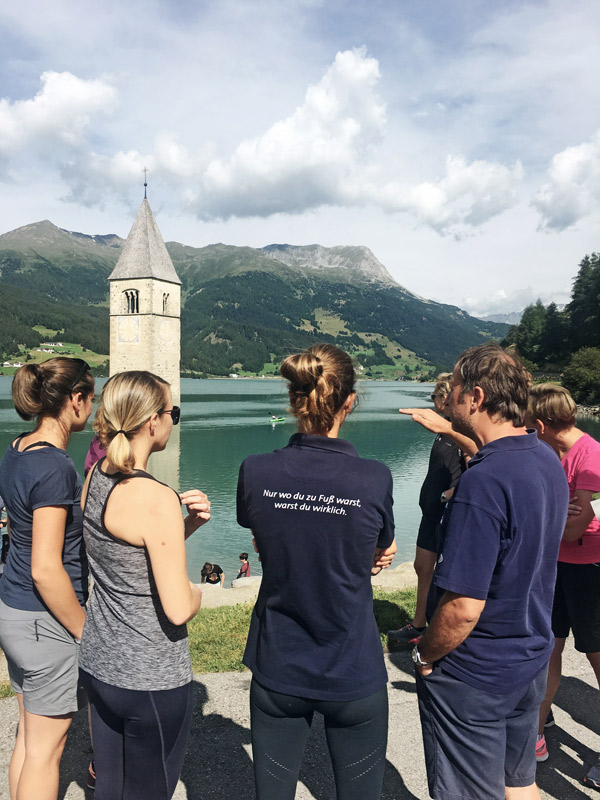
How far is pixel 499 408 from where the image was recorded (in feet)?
7.02

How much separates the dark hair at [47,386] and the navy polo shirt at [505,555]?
1762mm

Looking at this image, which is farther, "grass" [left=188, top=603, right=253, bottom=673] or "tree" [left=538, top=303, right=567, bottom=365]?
"tree" [left=538, top=303, right=567, bottom=365]

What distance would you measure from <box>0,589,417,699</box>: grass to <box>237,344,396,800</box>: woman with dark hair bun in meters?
2.26

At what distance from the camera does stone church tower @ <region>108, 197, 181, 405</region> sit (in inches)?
1933

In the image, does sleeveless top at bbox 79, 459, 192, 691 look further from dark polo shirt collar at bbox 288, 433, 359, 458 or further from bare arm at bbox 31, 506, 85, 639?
dark polo shirt collar at bbox 288, 433, 359, 458

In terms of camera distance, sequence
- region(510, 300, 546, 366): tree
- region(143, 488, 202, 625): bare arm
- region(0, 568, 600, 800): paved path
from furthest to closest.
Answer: region(510, 300, 546, 366): tree < region(0, 568, 600, 800): paved path < region(143, 488, 202, 625): bare arm

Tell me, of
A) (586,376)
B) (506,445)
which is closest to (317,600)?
(506,445)

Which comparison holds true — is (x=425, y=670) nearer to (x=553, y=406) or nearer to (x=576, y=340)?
(x=553, y=406)

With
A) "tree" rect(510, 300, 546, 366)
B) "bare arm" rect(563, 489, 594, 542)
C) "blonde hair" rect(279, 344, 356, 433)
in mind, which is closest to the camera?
"blonde hair" rect(279, 344, 356, 433)

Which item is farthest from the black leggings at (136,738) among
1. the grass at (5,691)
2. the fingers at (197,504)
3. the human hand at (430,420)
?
the grass at (5,691)

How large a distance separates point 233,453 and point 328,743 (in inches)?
1337

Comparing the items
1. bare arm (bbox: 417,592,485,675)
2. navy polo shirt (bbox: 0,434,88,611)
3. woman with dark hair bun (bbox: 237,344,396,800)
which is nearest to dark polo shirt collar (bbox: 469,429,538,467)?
woman with dark hair bun (bbox: 237,344,396,800)

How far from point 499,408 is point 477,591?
27.2 inches

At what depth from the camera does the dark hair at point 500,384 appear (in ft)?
6.97
